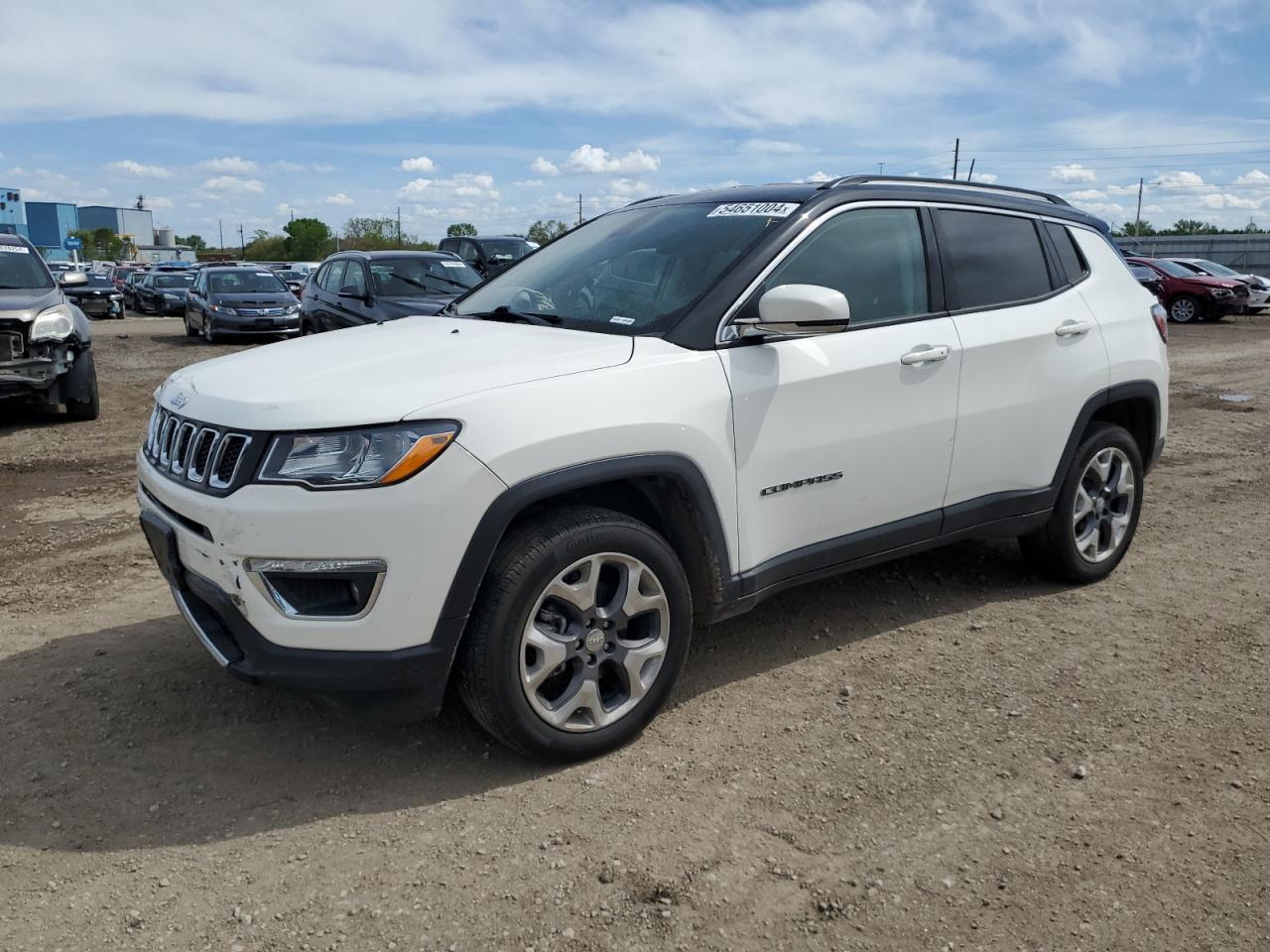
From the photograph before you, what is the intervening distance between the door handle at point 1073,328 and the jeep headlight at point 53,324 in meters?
8.28

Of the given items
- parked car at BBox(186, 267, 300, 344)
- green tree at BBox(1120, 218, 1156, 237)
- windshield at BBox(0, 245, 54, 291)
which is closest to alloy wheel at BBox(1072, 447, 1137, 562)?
windshield at BBox(0, 245, 54, 291)

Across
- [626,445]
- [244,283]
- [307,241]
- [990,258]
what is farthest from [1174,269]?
[307,241]

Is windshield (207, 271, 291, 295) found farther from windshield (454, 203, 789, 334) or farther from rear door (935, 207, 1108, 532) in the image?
rear door (935, 207, 1108, 532)

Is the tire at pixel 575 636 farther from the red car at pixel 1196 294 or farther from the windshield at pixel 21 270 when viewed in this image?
the red car at pixel 1196 294

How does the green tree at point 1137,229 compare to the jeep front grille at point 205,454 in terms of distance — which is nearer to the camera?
the jeep front grille at point 205,454

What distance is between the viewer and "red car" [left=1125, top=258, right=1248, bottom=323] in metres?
22.8

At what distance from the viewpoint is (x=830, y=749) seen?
11.2 ft

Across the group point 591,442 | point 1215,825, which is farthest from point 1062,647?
point 591,442

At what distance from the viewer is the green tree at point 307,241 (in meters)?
107

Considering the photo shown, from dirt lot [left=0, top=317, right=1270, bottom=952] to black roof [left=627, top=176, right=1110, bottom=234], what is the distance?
175 centimetres

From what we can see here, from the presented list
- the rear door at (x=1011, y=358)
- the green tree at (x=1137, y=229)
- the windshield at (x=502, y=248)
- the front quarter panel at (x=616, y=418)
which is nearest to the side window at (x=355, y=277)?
the windshield at (x=502, y=248)

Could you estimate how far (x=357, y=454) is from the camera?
2.86 m

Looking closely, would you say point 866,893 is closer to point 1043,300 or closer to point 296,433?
point 296,433

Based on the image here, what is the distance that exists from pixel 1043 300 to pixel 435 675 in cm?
311
